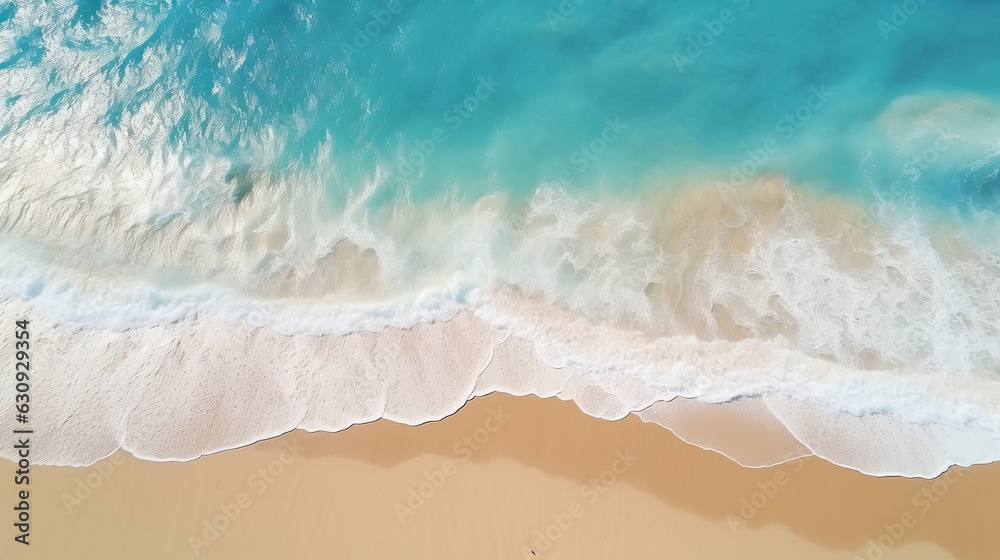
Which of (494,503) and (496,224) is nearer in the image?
(494,503)

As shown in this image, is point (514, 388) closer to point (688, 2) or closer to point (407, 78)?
point (407, 78)

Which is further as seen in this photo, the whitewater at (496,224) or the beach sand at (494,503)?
the whitewater at (496,224)

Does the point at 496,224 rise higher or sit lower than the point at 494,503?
higher

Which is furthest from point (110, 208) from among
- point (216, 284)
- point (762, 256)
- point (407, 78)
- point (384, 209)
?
point (762, 256)

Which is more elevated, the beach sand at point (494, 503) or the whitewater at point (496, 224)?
the whitewater at point (496, 224)
